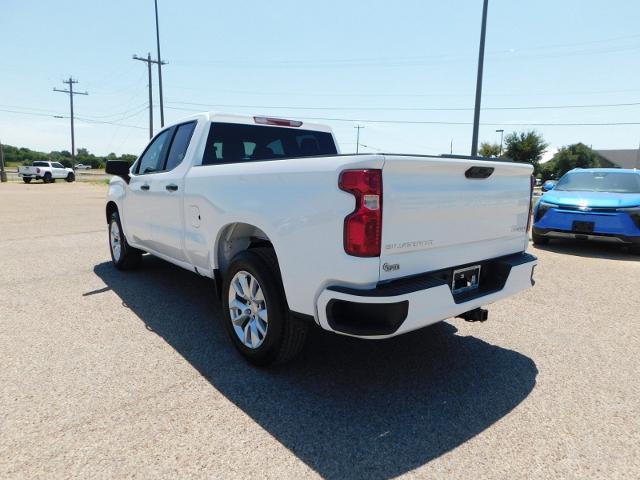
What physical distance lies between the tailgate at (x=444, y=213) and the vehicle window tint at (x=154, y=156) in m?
3.13

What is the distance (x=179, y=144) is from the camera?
Answer: 4.39 m

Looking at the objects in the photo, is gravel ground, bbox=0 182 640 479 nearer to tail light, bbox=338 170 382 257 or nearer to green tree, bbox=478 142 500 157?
tail light, bbox=338 170 382 257

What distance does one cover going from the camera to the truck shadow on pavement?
7.47ft

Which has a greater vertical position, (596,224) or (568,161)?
(568,161)

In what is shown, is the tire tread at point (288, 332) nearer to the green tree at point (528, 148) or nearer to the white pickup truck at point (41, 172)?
the white pickup truck at point (41, 172)

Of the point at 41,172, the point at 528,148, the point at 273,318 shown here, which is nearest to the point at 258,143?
the point at 273,318

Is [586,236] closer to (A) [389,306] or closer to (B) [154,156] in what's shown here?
(A) [389,306]

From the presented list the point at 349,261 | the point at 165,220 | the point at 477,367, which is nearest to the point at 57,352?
the point at 165,220

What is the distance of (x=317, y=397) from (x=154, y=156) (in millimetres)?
3443

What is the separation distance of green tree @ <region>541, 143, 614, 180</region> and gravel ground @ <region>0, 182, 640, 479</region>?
6539cm

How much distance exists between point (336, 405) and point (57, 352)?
2250 millimetres

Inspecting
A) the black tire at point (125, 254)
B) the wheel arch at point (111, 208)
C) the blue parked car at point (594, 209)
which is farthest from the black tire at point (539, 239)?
the wheel arch at point (111, 208)

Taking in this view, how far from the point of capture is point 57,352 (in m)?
3.39

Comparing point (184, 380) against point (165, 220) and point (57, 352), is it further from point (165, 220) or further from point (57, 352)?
point (165, 220)
